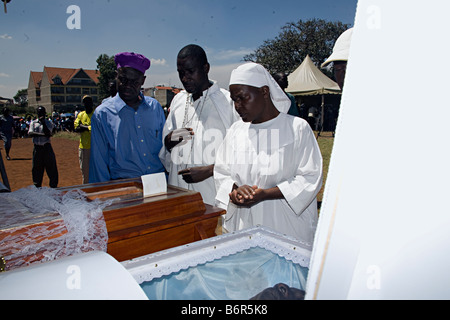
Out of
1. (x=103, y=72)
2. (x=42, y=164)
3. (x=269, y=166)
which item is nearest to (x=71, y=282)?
(x=269, y=166)

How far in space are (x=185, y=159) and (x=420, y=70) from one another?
2.39 metres

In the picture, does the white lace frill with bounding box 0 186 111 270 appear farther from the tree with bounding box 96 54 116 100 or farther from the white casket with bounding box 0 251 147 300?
the tree with bounding box 96 54 116 100

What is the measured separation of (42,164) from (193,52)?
528 centimetres

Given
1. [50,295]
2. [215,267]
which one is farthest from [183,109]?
[50,295]

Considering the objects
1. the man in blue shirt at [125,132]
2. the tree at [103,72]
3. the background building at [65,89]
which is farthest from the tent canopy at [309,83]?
the background building at [65,89]

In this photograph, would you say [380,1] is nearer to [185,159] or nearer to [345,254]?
[345,254]

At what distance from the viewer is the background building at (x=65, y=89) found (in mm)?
59281

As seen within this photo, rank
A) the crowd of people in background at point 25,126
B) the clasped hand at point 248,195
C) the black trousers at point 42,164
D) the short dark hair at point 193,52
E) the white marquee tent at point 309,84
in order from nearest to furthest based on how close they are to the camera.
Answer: the clasped hand at point 248,195, the short dark hair at point 193,52, the black trousers at point 42,164, the white marquee tent at point 309,84, the crowd of people in background at point 25,126

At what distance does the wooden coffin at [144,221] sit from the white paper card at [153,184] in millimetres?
37

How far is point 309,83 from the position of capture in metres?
20.1

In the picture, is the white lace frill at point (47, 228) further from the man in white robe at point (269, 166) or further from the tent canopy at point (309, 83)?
the tent canopy at point (309, 83)

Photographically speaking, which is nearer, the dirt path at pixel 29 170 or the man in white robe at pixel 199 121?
the man in white robe at pixel 199 121

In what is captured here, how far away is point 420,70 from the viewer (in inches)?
24.0

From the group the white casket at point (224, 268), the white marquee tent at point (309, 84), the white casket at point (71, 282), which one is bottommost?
the white casket at point (224, 268)
